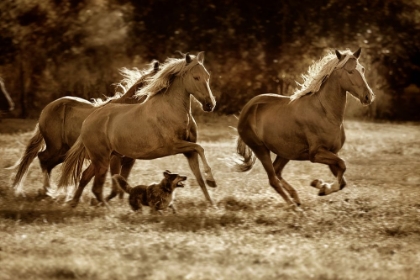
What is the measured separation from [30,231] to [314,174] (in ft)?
23.0

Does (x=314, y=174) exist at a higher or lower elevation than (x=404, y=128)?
higher

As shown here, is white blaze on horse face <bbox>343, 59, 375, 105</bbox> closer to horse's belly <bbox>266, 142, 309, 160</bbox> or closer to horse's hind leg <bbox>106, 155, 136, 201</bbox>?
horse's belly <bbox>266, 142, 309, 160</bbox>

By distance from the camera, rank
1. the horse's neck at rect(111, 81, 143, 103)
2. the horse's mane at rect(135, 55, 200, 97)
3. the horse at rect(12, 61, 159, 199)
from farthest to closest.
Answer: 1. the horse at rect(12, 61, 159, 199)
2. the horse's neck at rect(111, 81, 143, 103)
3. the horse's mane at rect(135, 55, 200, 97)

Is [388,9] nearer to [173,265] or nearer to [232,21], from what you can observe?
[232,21]

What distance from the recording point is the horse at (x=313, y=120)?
36.7ft

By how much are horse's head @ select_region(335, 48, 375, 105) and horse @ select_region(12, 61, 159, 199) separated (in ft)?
9.32

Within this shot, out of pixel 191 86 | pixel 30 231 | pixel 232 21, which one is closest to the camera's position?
pixel 30 231

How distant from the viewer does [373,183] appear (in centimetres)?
1470

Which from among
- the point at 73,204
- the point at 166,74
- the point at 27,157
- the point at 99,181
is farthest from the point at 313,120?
the point at 27,157

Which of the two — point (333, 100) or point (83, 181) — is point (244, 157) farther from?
point (83, 181)

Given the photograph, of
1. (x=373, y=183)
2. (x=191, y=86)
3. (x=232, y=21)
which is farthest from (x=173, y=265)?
(x=232, y=21)

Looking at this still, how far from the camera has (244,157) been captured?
12711mm

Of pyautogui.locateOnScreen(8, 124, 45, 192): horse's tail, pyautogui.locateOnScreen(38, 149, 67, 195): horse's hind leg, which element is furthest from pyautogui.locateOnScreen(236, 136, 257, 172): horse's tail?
pyautogui.locateOnScreen(8, 124, 45, 192): horse's tail

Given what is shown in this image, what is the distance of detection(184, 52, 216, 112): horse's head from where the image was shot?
35.7 ft
